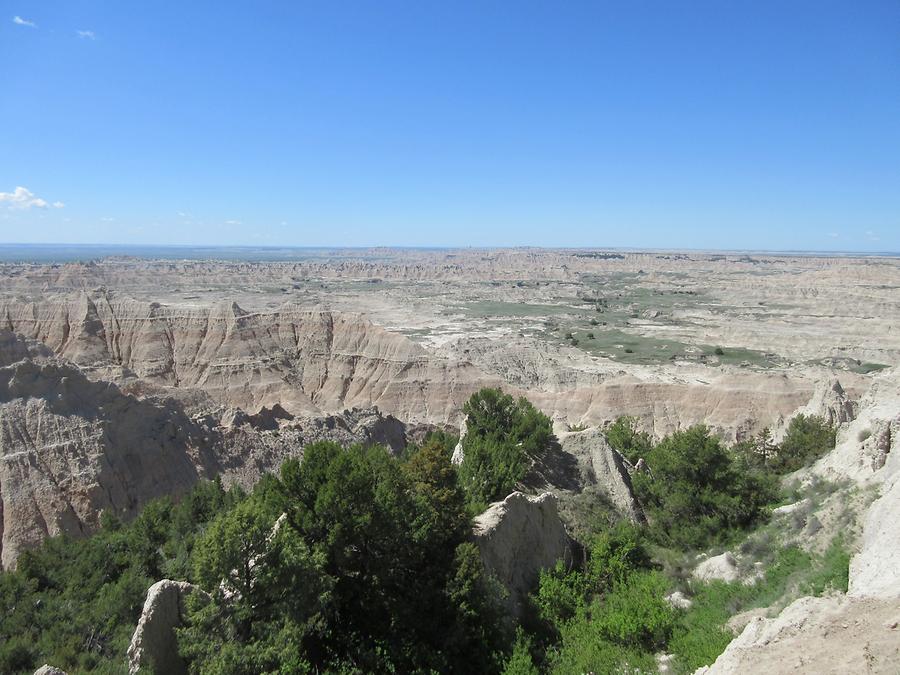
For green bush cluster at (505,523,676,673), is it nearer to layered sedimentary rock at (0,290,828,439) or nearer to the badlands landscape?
the badlands landscape

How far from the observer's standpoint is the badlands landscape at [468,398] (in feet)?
40.8

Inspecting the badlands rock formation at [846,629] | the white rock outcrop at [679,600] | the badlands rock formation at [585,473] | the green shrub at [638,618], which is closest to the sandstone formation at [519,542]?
the green shrub at [638,618]

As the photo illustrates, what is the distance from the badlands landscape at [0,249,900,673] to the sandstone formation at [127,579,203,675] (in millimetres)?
126

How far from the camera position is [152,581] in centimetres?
1569

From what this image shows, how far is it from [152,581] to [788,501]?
69.9ft

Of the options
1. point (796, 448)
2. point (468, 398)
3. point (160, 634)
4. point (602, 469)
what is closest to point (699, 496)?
point (602, 469)

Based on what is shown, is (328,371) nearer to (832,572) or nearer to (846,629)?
(832,572)

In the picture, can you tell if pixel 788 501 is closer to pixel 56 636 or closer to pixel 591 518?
pixel 591 518

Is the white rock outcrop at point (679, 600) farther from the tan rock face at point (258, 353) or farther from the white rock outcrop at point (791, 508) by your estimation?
the tan rock face at point (258, 353)

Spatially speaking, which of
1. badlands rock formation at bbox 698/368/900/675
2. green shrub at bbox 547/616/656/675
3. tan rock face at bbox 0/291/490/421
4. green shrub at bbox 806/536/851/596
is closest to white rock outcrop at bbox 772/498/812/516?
green shrub at bbox 806/536/851/596

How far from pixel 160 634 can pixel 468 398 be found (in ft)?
137

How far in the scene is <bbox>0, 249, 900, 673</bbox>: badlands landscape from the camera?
1245cm

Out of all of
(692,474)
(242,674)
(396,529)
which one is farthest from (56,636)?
(692,474)

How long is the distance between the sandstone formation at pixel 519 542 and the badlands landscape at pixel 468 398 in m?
0.08
